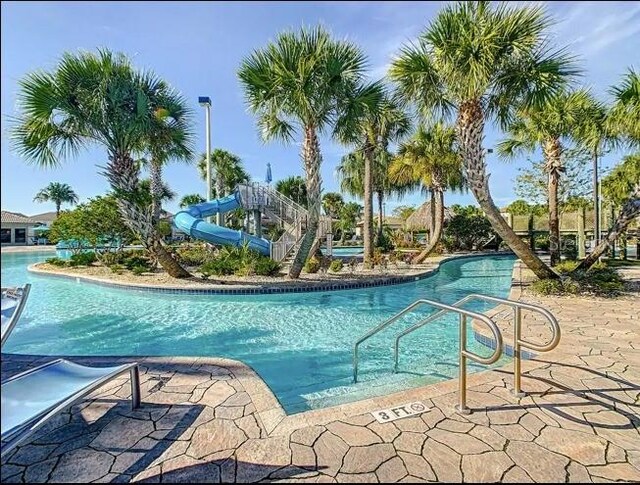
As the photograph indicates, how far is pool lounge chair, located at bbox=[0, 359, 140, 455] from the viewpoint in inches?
80.4

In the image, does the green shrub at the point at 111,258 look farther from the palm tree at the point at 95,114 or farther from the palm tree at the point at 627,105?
the palm tree at the point at 627,105

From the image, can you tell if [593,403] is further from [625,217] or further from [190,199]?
[190,199]

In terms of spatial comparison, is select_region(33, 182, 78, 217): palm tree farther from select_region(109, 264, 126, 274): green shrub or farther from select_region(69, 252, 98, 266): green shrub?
select_region(109, 264, 126, 274): green shrub

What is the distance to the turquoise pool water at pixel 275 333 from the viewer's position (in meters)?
4.84

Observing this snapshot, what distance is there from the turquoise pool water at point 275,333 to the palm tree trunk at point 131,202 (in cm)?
159

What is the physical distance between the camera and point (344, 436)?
8.92 ft

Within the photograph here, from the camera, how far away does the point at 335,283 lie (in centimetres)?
1129

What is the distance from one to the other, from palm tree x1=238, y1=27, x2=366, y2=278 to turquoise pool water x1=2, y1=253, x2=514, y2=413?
540 cm

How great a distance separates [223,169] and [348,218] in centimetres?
1511

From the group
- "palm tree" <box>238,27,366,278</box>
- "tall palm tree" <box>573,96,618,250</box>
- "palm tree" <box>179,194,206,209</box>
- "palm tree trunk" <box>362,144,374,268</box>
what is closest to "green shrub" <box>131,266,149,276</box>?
"palm tree" <box>238,27,366,278</box>

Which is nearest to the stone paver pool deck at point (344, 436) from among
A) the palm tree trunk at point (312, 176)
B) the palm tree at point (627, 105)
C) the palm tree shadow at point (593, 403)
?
the palm tree shadow at point (593, 403)

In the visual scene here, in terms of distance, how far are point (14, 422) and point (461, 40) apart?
9774 mm

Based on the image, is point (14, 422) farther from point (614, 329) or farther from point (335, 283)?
point (335, 283)

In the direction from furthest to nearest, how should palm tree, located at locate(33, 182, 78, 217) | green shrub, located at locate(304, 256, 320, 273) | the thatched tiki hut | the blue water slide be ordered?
1. palm tree, located at locate(33, 182, 78, 217)
2. the thatched tiki hut
3. the blue water slide
4. green shrub, located at locate(304, 256, 320, 273)
